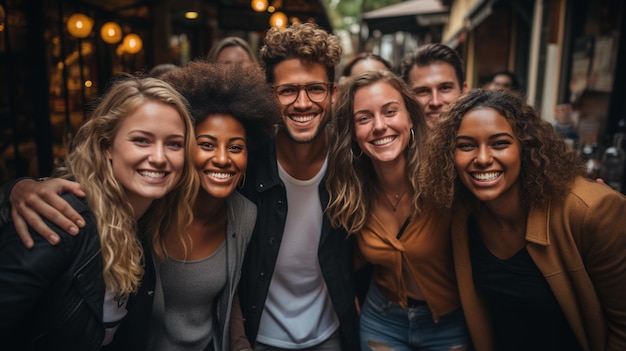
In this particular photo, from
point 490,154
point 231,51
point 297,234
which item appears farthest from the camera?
point 231,51

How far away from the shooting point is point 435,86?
3.83 m

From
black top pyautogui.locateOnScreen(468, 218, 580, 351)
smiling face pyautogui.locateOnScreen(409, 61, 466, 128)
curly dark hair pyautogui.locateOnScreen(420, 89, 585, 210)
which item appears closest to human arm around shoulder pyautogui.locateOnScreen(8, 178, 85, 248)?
curly dark hair pyautogui.locateOnScreen(420, 89, 585, 210)

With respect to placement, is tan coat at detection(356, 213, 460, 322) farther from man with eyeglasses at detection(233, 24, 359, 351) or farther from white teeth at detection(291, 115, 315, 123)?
white teeth at detection(291, 115, 315, 123)

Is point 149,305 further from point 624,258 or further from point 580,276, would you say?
point 624,258

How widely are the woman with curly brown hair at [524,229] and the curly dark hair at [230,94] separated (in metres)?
1.02

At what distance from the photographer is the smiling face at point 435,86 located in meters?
3.83

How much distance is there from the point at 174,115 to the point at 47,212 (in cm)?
73

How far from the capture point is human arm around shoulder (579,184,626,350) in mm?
2043

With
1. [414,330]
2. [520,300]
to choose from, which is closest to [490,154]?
[520,300]

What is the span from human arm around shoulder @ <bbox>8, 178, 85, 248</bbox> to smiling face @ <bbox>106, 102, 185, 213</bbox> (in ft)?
0.80

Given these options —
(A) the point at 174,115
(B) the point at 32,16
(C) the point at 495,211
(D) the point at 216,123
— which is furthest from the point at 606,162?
(B) the point at 32,16

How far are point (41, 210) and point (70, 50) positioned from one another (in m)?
5.36

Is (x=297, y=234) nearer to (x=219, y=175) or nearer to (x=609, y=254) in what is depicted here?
(x=219, y=175)

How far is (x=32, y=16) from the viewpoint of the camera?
498 centimetres
